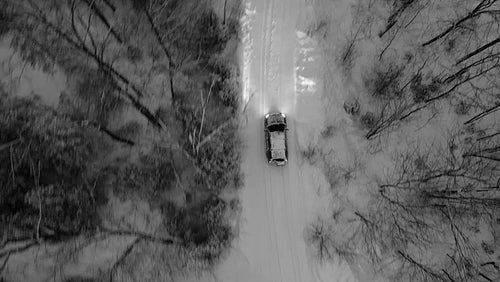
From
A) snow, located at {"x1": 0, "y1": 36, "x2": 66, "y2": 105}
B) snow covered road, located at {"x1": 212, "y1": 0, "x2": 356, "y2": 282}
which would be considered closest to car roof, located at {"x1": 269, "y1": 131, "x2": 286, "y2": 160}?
snow covered road, located at {"x1": 212, "y1": 0, "x2": 356, "y2": 282}

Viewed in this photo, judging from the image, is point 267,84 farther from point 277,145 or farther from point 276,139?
point 277,145

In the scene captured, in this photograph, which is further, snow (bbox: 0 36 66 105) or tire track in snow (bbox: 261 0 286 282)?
snow (bbox: 0 36 66 105)

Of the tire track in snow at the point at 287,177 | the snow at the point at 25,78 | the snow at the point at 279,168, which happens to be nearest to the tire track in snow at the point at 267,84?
the snow at the point at 279,168

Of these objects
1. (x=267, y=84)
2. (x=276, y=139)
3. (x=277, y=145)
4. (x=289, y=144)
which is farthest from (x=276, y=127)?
(x=267, y=84)

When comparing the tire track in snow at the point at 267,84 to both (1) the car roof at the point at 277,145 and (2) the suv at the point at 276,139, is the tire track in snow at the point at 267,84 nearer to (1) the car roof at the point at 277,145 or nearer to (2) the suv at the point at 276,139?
(2) the suv at the point at 276,139

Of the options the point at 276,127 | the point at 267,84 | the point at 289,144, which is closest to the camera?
the point at 276,127

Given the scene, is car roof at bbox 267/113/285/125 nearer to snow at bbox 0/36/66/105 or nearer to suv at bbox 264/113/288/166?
suv at bbox 264/113/288/166

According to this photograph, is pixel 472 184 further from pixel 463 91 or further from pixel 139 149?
pixel 139 149

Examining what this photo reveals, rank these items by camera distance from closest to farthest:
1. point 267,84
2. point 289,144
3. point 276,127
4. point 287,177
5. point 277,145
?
point 277,145 < point 276,127 < point 287,177 < point 289,144 < point 267,84
